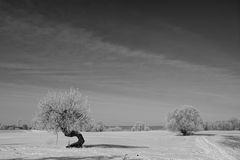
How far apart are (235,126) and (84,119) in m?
160

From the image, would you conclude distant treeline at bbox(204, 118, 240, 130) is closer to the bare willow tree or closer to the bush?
the bush

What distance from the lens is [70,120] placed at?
39.3m

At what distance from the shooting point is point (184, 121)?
97.7m

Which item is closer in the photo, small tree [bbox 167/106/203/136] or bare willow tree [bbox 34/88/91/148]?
bare willow tree [bbox 34/88/91/148]

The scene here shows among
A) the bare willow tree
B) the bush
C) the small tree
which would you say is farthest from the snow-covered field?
the bush

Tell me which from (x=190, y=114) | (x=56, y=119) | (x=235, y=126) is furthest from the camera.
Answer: (x=235, y=126)

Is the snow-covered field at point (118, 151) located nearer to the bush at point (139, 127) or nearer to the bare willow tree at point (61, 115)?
the bare willow tree at point (61, 115)

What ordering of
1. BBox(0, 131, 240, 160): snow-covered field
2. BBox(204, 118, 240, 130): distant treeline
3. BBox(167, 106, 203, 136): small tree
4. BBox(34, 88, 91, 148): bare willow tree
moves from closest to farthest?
1. BBox(0, 131, 240, 160): snow-covered field
2. BBox(34, 88, 91, 148): bare willow tree
3. BBox(167, 106, 203, 136): small tree
4. BBox(204, 118, 240, 130): distant treeline

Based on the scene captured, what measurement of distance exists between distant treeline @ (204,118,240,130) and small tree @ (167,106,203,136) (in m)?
77.1

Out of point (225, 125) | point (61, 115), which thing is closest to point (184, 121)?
point (61, 115)

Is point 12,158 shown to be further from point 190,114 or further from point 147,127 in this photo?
point 147,127

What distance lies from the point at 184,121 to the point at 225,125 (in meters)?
97.9

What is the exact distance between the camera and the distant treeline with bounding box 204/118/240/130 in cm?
17612

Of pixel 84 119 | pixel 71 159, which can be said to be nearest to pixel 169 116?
pixel 84 119
